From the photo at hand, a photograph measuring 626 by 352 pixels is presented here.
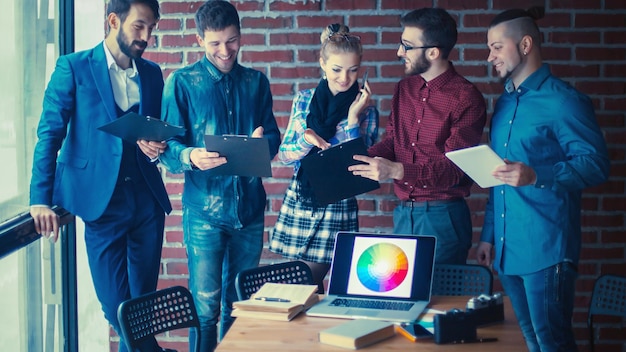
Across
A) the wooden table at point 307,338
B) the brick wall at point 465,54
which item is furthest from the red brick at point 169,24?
the wooden table at point 307,338

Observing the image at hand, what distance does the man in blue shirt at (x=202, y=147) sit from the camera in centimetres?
327

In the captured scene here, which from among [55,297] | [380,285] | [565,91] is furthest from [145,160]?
[565,91]

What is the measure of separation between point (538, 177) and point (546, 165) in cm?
10

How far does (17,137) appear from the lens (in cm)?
347

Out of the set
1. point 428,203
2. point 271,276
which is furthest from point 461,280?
point 271,276

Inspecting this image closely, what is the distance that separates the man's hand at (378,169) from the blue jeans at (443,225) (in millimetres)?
190

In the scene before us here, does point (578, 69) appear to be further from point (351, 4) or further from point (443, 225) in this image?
point (443, 225)

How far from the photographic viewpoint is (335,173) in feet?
10.3

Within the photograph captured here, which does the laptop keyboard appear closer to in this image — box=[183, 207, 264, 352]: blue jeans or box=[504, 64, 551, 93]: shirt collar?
box=[183, 207, 264, 352]: blue jeans

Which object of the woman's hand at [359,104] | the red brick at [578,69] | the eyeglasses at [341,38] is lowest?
the woman's hand at [359,104]

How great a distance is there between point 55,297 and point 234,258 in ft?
3.68

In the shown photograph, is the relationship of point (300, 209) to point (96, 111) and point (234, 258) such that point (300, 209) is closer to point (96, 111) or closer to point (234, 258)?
point (234, 258)

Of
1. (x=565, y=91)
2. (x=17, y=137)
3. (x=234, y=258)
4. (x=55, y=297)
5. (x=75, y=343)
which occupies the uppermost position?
(x=565, y=91)

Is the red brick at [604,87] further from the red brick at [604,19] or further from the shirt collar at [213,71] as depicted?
the shirt collar at [213,71]
